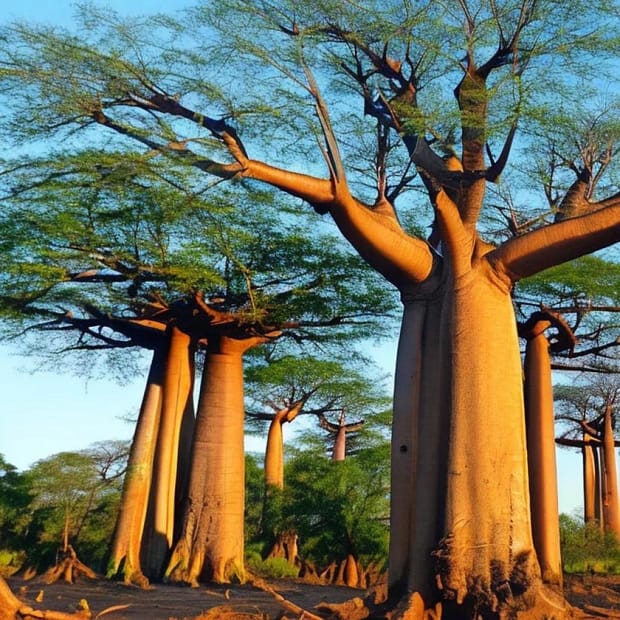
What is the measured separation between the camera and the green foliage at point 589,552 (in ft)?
54.3

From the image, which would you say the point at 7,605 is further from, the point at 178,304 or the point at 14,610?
the point at 178,304

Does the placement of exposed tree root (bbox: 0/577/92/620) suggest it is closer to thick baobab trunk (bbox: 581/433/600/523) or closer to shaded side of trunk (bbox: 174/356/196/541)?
shaded side of trunk (bbox: 174/356/196/541)

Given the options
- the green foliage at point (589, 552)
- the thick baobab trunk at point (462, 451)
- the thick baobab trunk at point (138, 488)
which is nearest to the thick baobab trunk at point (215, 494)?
the thick baobab trunk at point (138, 488)

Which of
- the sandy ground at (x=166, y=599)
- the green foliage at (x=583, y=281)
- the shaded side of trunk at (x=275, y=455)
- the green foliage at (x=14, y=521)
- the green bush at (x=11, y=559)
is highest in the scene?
the green foliage at (x=583, y=281)

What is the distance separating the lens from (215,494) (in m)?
13.3

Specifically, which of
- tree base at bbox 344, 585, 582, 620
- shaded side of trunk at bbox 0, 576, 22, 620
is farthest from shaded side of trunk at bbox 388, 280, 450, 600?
shaded side of trunk at bbox 0, 576, 22, 620

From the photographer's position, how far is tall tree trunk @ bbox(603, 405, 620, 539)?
21922 millimetres

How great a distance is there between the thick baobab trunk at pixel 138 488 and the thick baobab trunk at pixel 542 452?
230 inches

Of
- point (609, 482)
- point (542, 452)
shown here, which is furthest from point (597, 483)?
point (542, 452)

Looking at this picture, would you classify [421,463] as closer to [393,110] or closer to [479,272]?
[479,272]

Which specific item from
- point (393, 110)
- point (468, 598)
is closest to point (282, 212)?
point (393, 110)

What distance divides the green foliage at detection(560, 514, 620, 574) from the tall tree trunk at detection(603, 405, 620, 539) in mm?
4998

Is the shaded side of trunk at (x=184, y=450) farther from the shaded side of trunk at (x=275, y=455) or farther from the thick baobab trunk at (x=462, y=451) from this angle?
the thick baobab trunk at (x=462, y=451)

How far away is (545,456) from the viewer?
13.1 metres
